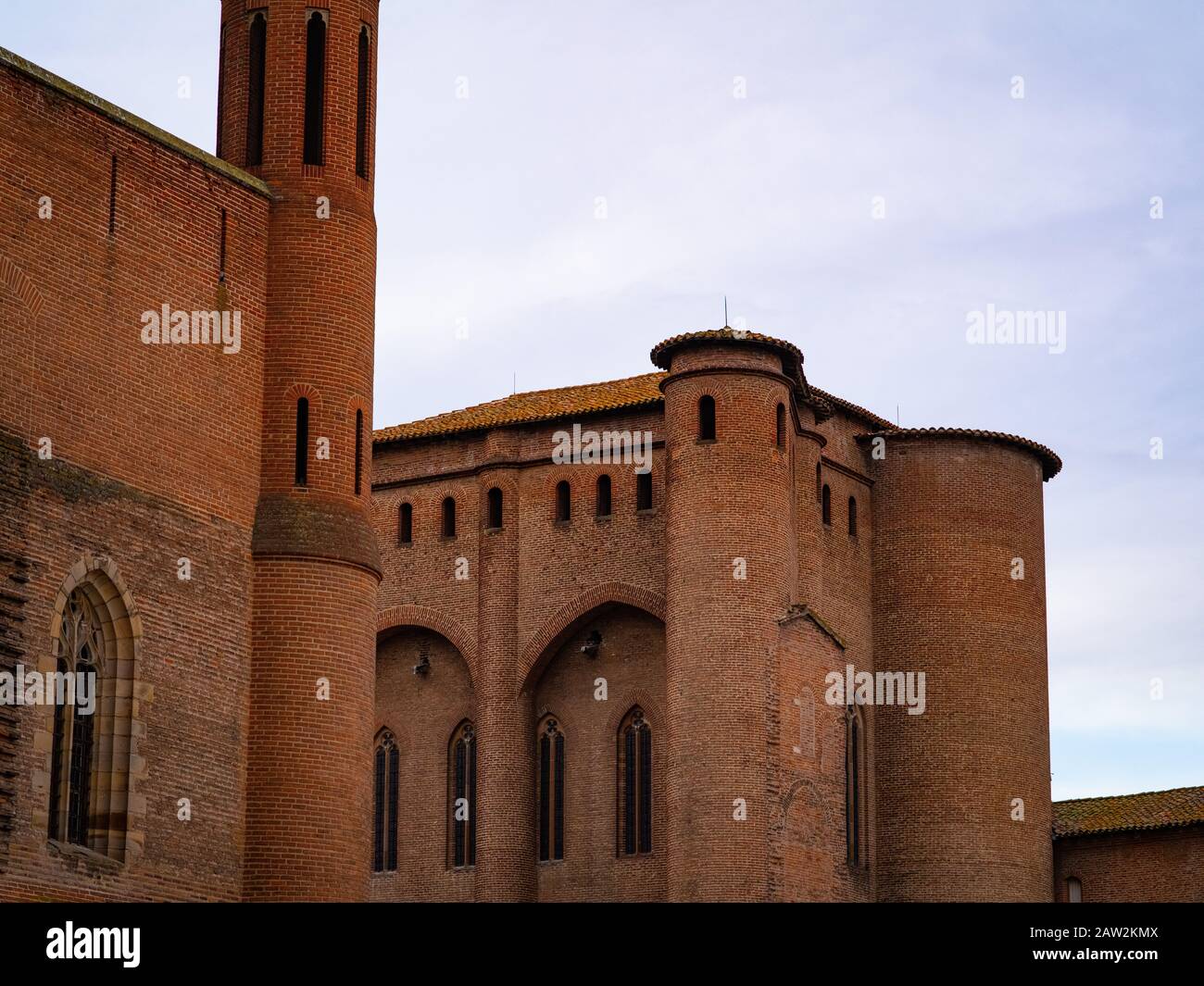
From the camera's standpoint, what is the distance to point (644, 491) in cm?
4469

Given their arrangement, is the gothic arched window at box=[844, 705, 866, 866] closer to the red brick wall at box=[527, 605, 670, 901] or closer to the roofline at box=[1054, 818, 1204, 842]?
the red brick wall at box=[527, 605, 670, 901]

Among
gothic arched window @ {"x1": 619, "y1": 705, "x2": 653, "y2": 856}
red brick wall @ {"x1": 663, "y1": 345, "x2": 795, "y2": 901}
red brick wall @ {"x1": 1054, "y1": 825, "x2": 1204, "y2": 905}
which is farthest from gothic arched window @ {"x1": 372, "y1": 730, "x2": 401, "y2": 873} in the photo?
red brick wall @ {"x1": 1054, "y1": 825, "x2": 1204, "y2": 905}

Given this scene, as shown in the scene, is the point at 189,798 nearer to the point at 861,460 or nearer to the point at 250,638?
the point at 250,638

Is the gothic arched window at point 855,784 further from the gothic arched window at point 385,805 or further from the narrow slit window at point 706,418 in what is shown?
the gothic arched window at point 385,805

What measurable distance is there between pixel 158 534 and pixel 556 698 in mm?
19895

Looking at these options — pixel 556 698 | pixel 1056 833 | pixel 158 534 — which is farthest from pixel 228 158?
pixel 1056 833

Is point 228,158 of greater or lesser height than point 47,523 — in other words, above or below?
above

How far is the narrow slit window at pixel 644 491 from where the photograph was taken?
4462 cm

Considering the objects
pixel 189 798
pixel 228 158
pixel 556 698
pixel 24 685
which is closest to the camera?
pixel 24 685

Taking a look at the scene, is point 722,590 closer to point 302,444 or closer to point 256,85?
point 302,444

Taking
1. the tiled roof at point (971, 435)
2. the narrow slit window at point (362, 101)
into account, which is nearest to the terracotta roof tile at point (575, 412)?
the tiled roof at point (971, 435)

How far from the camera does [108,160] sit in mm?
26547

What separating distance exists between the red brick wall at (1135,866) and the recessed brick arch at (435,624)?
12024mm
